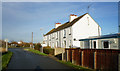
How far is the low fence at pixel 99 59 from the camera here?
26.0ft

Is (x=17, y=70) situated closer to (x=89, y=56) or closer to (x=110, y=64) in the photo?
(x=89, y=56)

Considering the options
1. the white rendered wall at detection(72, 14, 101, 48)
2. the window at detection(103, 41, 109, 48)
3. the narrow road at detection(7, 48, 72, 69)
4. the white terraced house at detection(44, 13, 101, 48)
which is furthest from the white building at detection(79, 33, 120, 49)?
the narrow road at detection(7, 48, 72, 69)

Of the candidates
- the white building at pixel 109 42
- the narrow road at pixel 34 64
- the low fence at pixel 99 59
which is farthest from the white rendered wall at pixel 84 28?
the low fence at pixel 99 59

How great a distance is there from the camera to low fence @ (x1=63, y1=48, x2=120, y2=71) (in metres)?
7.93

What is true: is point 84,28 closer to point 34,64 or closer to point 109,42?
point 109,42

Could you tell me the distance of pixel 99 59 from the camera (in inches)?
364

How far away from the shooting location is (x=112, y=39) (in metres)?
16.1

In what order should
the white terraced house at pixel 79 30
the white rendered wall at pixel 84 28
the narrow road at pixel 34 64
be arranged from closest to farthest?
the narrow road at pixel 34 64 → the white terraced house at pixel 79 30 → the white rendered wall at pixel 84 28

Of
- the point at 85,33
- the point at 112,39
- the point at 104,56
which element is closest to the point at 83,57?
the point at 104,56

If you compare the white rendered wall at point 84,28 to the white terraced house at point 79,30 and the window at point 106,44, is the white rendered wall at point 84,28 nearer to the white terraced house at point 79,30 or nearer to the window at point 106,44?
the white terraced house at point 79,30

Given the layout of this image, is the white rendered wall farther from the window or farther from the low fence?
the low fence

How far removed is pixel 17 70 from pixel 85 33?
1951cm

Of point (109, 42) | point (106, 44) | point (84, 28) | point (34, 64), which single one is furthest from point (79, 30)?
point (34, 64)

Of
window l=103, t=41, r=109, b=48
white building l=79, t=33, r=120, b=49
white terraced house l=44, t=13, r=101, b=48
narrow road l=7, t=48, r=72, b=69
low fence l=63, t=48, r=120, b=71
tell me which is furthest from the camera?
white terraced house l=44, t=13, r=101, b=48
